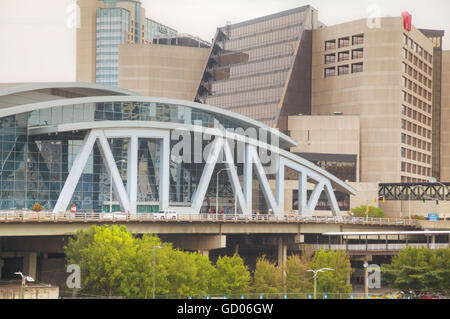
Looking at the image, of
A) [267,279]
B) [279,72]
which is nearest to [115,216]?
[267,279]

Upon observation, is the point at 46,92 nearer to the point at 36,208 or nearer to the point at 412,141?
the point at 36,208

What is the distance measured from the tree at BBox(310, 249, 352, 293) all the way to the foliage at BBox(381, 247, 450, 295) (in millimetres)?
4915

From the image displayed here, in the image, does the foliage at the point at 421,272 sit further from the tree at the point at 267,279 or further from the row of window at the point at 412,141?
the row of window at the point at 412,141

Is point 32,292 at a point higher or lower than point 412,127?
lower

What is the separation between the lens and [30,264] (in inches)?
3898

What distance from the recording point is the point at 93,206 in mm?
111375

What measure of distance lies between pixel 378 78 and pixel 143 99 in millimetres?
80792

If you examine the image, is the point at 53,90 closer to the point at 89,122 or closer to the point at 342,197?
the point at 89,122

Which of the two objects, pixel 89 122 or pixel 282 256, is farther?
pixel 282 256

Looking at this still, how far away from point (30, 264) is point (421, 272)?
148 ft

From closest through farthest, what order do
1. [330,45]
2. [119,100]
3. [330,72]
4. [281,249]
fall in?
[119,100], [281,249], [330,45], [330,72]

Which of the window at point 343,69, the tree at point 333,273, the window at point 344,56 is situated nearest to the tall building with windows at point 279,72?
the window at point 343,69
